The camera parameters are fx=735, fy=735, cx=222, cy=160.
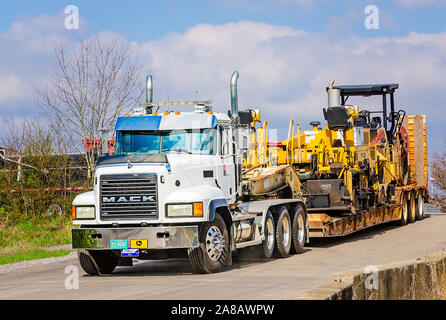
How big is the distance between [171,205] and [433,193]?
29579 millimetres

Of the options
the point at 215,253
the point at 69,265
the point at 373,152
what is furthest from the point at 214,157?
the point at 373,152

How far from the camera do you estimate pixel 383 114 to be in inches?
976

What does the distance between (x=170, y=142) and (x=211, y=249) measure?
7.24 ft

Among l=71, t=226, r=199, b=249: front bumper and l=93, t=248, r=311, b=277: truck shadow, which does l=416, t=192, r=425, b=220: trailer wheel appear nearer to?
l=93, t=248, r=311, b=277: truck shadow

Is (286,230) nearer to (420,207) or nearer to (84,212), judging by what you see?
(84,212)

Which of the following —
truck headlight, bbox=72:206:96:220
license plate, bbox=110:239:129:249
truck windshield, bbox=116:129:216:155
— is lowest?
license plate, bbox=110:239:129:249

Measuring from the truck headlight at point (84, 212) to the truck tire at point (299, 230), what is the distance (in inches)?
204

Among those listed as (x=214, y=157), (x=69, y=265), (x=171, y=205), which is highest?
(x=214, y=157)

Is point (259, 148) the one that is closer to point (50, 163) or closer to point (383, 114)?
point (383, 114)

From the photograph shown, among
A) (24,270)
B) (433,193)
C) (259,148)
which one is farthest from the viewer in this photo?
(433,193)

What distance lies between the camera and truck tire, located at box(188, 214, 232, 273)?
42.9 feet

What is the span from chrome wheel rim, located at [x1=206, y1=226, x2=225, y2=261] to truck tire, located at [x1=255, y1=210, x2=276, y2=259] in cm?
212

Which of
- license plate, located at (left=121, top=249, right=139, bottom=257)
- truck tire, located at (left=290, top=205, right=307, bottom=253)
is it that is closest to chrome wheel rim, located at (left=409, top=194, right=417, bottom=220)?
truck tire, located at (left=290, top=205, right=307, bottom=253)

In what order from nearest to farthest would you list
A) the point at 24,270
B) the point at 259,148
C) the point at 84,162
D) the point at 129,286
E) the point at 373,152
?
the point at 129,286 < the point at 24,270 < the point at 259,148 < the point at 373,152 < the point at 84,162
